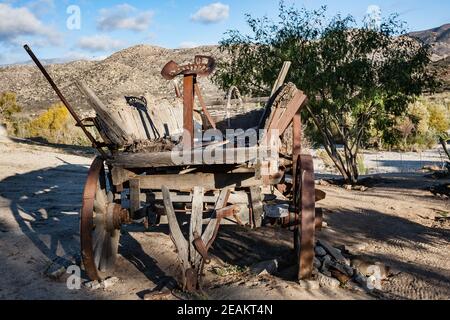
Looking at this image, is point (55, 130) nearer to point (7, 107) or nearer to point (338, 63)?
point (7, 107)

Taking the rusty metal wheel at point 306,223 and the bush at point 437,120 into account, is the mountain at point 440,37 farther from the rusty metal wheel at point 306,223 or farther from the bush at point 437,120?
the rusty metal wheel at point 306,223

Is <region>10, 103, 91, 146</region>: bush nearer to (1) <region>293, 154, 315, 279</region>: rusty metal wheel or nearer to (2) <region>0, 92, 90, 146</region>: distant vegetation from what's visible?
(2) <region>0, 92, 90, 146</region>: distant vegetation

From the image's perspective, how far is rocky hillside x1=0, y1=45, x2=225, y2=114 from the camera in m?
37.9

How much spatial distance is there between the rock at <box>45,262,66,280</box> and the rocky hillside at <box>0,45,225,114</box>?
28.3 metres

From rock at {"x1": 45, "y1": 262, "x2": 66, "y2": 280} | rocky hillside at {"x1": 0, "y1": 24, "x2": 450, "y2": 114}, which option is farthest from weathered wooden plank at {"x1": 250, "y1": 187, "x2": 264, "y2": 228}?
rocky hillside at {"x1": 0, "y1": 24, "x2": 450, "y2": 114}

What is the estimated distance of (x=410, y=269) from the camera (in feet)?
15.7

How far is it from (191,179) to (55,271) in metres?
1.68

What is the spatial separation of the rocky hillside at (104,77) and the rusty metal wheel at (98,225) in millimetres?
28403

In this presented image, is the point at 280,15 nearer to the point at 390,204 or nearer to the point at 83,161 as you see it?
the point at 390,204

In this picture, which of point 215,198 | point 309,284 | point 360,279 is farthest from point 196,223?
point 360,279

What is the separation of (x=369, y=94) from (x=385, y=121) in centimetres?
129

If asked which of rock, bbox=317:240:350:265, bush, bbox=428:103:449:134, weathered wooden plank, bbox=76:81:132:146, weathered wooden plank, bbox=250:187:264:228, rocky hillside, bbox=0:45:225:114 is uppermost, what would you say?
rocky hillside, bbox=0:45:225:114

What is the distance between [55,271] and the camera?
454 cm
